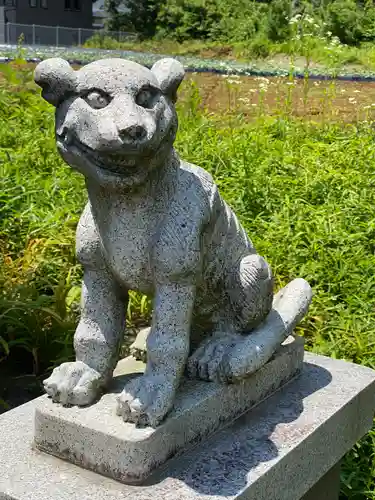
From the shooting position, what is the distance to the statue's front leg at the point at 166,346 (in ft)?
5.54

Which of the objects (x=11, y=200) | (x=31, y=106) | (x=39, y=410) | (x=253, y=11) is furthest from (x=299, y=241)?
(x=253, y=11)

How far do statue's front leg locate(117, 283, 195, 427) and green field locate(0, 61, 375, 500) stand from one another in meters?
1.08

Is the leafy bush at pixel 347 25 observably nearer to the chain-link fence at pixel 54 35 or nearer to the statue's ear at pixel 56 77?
the chain-link fence at pixel 54 35

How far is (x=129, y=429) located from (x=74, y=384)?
0.21 metres

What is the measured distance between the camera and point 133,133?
146 centimetres

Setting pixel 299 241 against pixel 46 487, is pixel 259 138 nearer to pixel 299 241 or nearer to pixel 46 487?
pixel 299 241

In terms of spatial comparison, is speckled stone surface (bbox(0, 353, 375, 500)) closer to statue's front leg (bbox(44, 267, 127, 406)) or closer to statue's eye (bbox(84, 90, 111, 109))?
statue's front leg (bbox(44, 267, 127, 406))

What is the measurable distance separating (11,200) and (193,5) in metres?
21.3

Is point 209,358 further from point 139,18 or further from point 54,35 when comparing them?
point 139,18

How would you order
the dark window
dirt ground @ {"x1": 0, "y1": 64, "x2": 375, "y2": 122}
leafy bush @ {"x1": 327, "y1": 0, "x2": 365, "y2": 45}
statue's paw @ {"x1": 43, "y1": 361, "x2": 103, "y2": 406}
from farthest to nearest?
1. the dark window
2. leafy bush @ {"x1": 327, "y1": 0, "x2": 365, "y2": 45}
3. dirt ground @ {"x1": 0, "y1": 64, "x2": 375, "y2": 122}
4. statue's paw @ {"x1": 43, "y1": 361, "x2": 103, "y2": 406}

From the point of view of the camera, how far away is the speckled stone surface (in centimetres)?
161

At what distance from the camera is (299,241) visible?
149 inches

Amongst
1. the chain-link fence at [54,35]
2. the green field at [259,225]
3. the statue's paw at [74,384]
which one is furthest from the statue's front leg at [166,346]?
the chain-link fence at [54,35]

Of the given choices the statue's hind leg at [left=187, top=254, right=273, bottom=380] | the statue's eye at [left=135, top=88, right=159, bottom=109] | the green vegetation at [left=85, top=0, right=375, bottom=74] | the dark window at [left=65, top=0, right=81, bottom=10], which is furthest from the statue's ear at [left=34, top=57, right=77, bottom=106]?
the dark window at [left=65, top=0, right=81, bottom=10]
